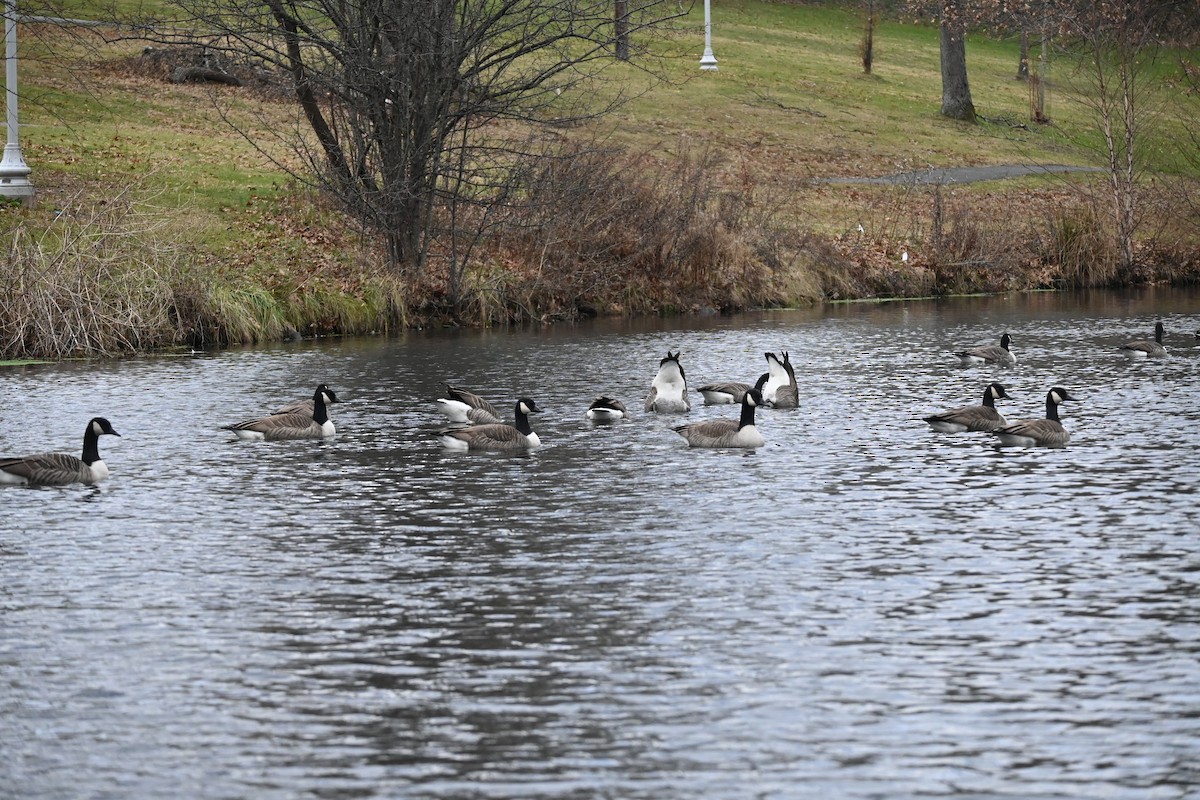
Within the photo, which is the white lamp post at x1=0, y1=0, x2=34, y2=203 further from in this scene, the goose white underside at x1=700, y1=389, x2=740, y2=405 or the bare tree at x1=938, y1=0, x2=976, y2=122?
the bare tree at x1=938, y1=0, x2=976, y2=122

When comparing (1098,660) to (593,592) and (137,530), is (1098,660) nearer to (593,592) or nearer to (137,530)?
(593,592)

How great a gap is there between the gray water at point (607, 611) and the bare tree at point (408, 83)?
1313 cm

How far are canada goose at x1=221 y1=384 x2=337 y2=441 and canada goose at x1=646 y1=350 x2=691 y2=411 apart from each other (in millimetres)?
4679

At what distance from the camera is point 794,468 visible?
18000 millimetres

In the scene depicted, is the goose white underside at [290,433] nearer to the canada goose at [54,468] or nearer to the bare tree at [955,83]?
the canada goose at [54,468]

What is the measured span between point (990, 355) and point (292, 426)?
12.9 m

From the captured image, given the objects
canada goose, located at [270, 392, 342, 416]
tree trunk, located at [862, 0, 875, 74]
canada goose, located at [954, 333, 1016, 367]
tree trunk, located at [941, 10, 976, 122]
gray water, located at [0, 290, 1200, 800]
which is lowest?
gray water, located at [0, 290, 1200, 800]

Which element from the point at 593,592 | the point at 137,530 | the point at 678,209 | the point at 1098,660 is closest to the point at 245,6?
the point at 678,209

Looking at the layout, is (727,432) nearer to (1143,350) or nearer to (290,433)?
(290,433)

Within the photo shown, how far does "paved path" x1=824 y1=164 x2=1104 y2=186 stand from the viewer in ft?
173

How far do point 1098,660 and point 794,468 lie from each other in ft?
25.4

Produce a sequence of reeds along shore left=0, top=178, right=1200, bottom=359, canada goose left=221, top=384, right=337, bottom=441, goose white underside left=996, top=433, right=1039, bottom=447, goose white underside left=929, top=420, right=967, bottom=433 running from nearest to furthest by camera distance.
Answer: goose white underside left=996, top=433, right=1039, bottom=447
canada goose left=221, top=384, right=337, bottom=441
goose white underside left=929, top=420, right=967, bottom=433
reeds along shore left=0, top=178, right=1200, bottom=359

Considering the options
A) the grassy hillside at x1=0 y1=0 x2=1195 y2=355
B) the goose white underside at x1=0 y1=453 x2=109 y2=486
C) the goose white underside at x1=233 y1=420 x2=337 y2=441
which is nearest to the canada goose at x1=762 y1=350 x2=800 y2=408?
the goose white underside at x1=233 y1=420 x2=337 y2=441

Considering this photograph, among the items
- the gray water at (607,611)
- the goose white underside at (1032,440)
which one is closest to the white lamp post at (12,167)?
the gray water at (607,611)
